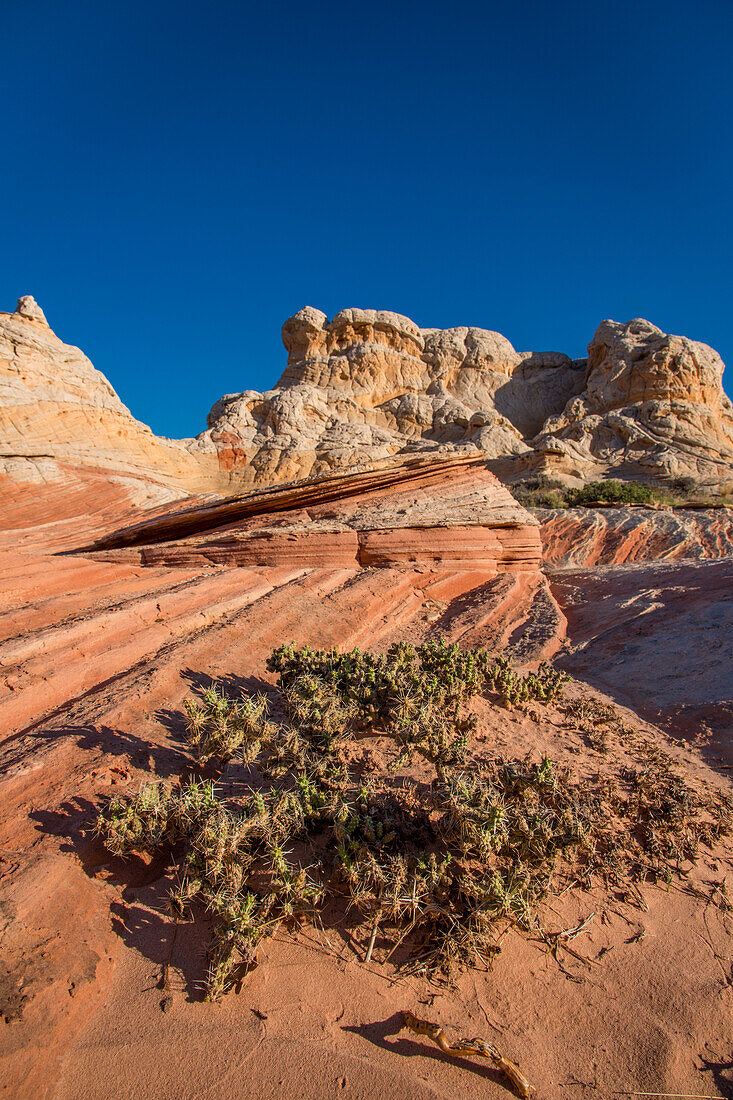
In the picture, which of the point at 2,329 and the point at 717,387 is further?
the point at 717,387

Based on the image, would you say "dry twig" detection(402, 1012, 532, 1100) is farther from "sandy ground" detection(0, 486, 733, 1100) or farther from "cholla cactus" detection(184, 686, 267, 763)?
"cholla cactus" detection(184, 686, 267, 763)

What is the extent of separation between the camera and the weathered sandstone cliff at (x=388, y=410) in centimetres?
1416

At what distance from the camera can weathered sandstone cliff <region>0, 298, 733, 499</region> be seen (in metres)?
14.2

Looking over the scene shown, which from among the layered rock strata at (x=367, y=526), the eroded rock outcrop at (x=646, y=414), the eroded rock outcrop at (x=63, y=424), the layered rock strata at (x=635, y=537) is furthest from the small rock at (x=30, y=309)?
the eroded rock outcrop at (x=646, y=414)

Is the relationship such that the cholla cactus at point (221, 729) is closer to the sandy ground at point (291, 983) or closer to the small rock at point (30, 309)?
the sandy ground at point (291, 983)

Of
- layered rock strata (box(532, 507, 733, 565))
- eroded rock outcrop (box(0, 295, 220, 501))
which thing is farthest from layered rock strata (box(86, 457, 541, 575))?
eroded rock outcrop (box(0, 295, 220, 501))

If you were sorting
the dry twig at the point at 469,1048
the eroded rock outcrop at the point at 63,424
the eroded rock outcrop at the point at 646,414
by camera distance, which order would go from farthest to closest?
the eroded rock outcrop at the point at 646,414 → the eroded rock outcrop at the point at 63,424 → the dry twig at the point at 469,1048

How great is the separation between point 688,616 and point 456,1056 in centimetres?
408

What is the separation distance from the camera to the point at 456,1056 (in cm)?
129

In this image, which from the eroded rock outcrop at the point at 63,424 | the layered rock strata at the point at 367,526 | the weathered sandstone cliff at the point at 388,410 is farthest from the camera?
the weathered sandstone cliff at the point at 388,410

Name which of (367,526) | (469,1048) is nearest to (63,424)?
(367,526)

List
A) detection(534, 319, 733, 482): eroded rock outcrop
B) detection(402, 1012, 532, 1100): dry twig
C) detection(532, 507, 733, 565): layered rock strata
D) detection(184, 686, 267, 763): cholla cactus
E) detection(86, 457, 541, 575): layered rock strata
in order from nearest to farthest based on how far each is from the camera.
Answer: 1. detection(402, 1012, 532, 1100): dry twig
2. detection(184, 686, 267, 763): cholla cactus
3. detection(86, 457, 541, 575): layered rock strata
4. detection(532, 507, 733, 565): layered rock strata
5. detection(534, 319, 733, 482): eroded rock outcrop

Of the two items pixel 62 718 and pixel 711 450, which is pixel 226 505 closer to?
pixel 62 718

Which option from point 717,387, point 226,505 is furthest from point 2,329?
point 717,387
